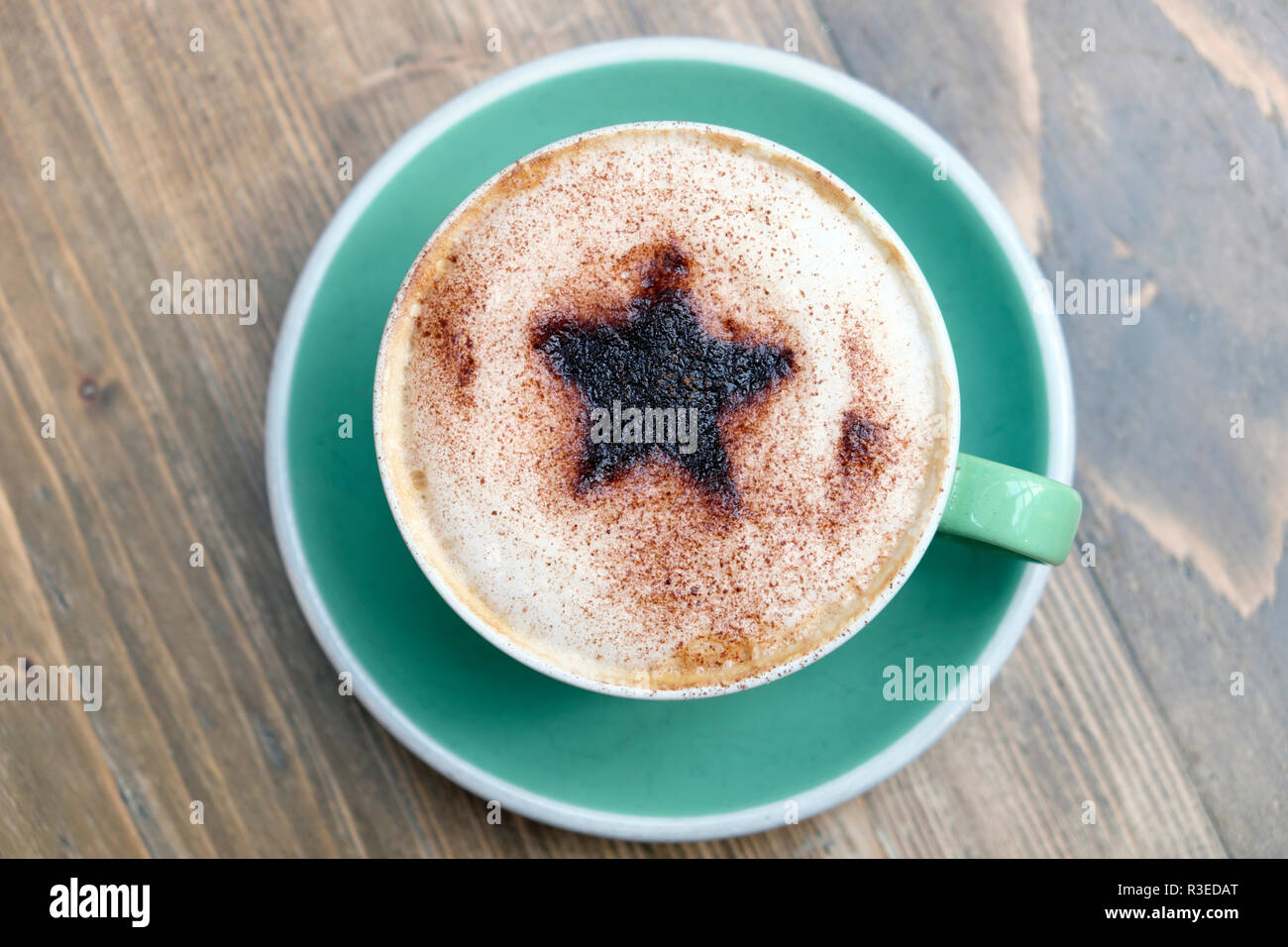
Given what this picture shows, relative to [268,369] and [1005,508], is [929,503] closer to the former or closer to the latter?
[1005,508]

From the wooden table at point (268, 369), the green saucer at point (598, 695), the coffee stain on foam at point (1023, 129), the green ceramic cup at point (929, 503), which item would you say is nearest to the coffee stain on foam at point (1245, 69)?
the wooden table at point (268, 369)

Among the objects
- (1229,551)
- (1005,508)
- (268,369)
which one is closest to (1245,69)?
(1229,551)

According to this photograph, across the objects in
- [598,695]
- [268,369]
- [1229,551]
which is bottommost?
[598,695]

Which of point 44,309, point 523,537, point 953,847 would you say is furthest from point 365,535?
point 953,847

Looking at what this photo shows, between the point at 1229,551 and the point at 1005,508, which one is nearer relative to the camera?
the point at 1005,508
